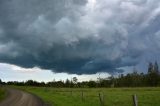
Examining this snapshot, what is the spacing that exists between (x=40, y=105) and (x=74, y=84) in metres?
163

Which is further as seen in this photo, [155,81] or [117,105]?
[155,81]

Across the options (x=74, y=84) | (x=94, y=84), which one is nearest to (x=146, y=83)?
(x=94, y=84)

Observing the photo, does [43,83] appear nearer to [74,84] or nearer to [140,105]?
[74,84]

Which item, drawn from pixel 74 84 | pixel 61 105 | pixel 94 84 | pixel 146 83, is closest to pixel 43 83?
pixel 74 84

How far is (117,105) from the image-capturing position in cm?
3366

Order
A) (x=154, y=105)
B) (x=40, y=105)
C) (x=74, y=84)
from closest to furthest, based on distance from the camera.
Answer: (x=154, y=105) < (x=40, y=105) < (x=74, y=84)

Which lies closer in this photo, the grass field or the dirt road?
the grass field

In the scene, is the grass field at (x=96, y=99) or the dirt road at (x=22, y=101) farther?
the dirt road at (x=22, y=101)

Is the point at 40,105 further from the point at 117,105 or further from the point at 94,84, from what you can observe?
the point at 94,84

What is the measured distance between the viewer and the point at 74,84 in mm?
197000

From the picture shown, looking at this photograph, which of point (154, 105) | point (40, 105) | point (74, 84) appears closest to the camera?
point (154, 105)

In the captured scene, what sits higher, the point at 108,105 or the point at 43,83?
the point at 43,83

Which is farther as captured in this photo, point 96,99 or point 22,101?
point 96,99

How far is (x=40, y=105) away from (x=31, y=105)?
0.95 metres
